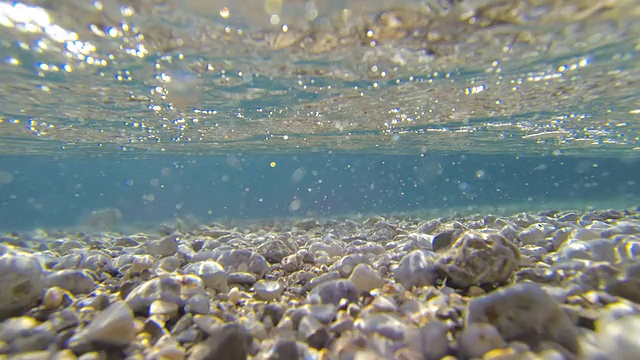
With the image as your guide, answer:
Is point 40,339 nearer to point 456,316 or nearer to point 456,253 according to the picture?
point 456,316

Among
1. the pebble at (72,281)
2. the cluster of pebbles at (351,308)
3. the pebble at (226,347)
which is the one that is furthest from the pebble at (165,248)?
the pebble at (226,347)

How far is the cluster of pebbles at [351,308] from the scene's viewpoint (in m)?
2.29

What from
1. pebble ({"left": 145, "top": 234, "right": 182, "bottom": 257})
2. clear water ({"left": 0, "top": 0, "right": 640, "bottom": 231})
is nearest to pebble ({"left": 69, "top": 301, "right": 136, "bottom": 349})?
pebble ({"left": 145, "top": 234, "right": 182, "bottom": 257})

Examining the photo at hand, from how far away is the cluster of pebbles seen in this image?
229 cm

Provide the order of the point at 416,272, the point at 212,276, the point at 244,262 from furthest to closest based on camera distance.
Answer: the point at 244,262, the point at 212,276, the point at 416,272

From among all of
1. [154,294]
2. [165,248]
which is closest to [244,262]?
[154,294]

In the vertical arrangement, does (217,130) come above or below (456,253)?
above

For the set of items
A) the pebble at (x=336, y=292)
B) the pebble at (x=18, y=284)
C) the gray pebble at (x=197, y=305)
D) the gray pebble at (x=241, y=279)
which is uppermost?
the pebble at (x=18, y=284)

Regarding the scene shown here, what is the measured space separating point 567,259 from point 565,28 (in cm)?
524

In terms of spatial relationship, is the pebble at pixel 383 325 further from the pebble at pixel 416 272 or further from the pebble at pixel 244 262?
the pebble at pixel 244 262

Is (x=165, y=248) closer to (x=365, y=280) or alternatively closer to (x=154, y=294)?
(x=154, y=294)

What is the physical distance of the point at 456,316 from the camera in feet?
8.93

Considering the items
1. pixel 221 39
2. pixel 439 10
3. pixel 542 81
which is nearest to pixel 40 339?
pixel 221 39

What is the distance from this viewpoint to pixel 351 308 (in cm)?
306
